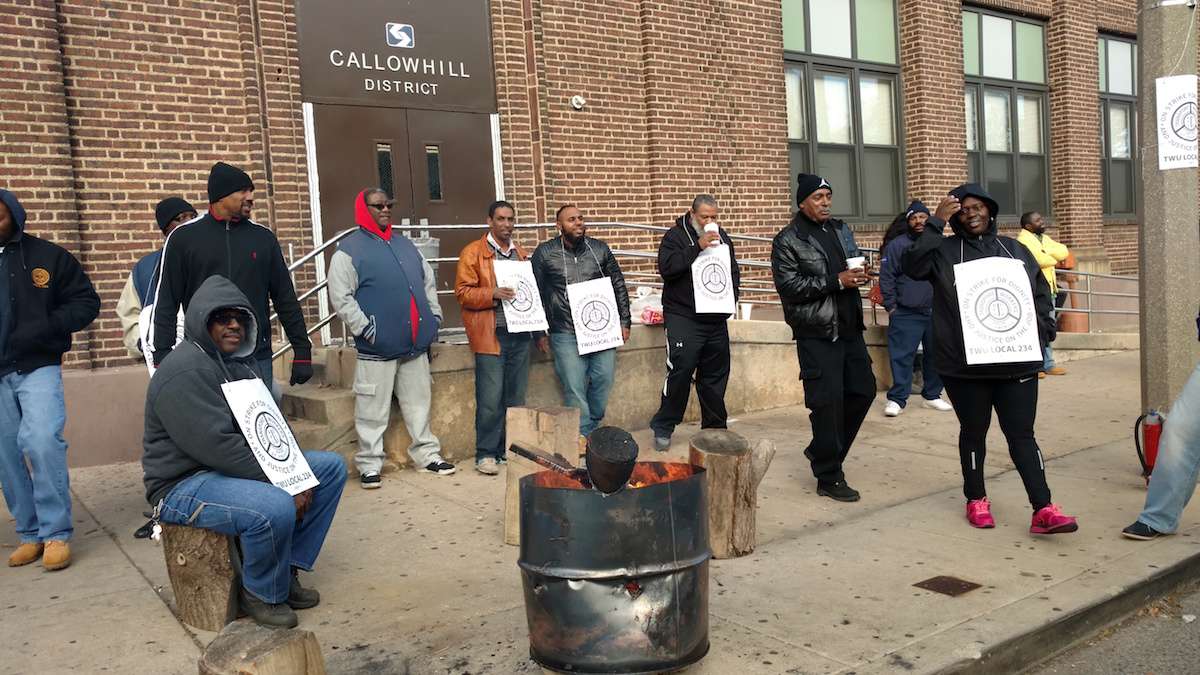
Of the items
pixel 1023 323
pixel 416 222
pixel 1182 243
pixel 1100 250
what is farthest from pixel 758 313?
pixel 1100 250

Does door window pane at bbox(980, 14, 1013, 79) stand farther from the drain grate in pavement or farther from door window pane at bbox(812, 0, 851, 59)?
the drain grate in pavement

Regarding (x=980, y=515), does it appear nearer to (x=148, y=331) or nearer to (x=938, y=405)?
(x=938, y=405)

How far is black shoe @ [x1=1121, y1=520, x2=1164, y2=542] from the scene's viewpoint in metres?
5.36

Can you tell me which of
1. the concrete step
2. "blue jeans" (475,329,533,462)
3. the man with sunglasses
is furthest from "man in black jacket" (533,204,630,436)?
the concrete step

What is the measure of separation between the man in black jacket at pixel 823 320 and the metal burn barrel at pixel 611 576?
287 centimetres

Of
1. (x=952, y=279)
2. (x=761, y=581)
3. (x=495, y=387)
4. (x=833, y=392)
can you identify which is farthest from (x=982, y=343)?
(x=495, y=387)

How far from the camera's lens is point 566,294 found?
771 cm

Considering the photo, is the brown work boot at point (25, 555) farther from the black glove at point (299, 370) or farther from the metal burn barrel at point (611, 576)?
the metal burn barrel at point (611, 576)

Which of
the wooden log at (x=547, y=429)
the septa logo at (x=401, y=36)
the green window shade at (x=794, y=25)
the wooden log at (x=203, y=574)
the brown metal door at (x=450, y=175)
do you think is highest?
the green window shade at (x=794, y=25)

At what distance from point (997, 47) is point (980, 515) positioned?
12.1 meters

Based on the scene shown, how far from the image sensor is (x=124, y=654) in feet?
13.7

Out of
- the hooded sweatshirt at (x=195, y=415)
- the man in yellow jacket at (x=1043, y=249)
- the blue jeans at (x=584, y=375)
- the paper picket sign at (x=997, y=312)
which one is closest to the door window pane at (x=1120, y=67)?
the man in yellow jacket at (x=1043, y=249)

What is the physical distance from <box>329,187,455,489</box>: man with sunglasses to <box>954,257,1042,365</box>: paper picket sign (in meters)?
3.58

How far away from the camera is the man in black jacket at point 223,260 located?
213 inches
